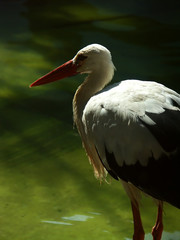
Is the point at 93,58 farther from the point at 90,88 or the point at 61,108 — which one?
the point at 61,108

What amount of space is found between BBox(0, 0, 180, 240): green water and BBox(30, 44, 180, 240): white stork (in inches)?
15.9

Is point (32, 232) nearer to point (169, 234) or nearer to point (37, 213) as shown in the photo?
point (37, 213)

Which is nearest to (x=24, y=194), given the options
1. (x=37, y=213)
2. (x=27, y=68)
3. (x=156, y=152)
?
(x=37, y=213)

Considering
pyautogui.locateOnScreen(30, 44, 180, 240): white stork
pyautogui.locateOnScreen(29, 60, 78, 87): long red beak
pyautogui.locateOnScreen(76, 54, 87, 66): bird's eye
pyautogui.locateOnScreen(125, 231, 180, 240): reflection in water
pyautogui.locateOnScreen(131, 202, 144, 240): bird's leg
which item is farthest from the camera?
pyautogui.locateOnScreen(29, 60, 78, 87): long red beak

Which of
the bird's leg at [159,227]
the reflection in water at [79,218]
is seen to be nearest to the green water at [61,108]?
the reflection in water at [79,218]

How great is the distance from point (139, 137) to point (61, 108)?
168cm

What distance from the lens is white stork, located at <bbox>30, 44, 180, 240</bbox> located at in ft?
7.75

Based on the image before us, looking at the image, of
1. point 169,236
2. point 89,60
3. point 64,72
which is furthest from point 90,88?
point 169,236

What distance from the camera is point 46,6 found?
19.6 ft

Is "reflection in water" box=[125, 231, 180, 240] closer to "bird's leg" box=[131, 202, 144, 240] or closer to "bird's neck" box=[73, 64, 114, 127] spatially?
"bird's leg" box=[131, 202, 144, 240]

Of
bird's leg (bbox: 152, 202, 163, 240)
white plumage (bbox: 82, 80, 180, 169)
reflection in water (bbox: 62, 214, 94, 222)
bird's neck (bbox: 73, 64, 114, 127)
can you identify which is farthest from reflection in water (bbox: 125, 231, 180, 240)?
bird's neck (bbox: 73, 64, 114, 127)

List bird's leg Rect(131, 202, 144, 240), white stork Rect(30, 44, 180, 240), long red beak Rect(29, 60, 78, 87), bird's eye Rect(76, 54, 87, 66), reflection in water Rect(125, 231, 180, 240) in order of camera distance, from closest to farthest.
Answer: white stork Rect(30, 44, 180, 240)
bird's leg Rect(131, 202, 144, 240)
reflection in water Rect(125, 231, 180, 240)
bird's eye Rect(76, 54, 87, 66)
long red beak Rect(29, 60, 78, 87)

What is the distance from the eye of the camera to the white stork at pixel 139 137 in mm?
2361

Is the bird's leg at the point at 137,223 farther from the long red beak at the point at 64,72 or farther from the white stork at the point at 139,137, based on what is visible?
the long red beak at the point at 64,72
